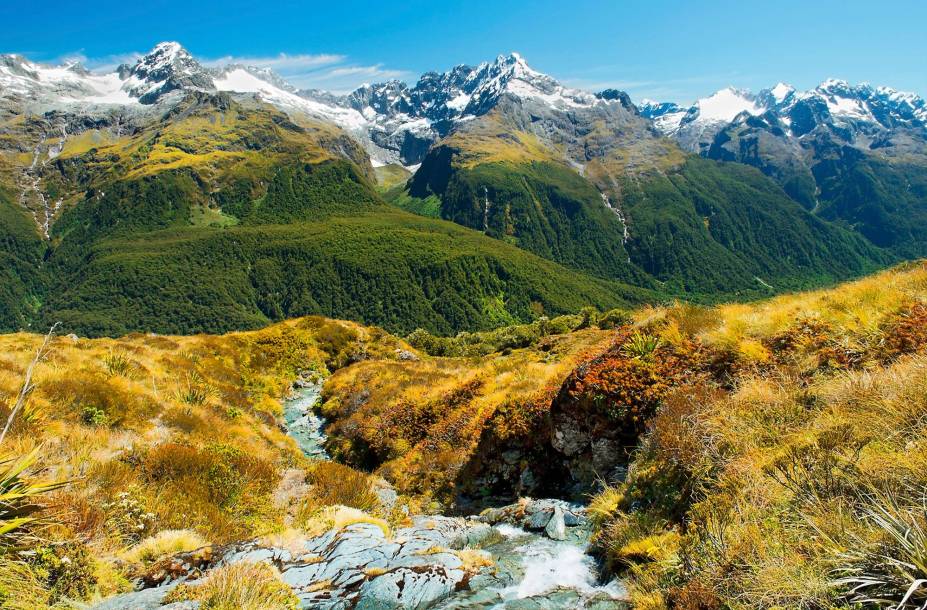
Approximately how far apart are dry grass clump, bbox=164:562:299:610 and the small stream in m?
2.11

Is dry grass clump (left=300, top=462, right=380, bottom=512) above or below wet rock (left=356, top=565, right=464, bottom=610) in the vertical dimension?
below

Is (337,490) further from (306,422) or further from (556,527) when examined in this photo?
(306,422)

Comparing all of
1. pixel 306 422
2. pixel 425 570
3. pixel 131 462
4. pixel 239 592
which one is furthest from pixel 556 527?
pixel 306 422

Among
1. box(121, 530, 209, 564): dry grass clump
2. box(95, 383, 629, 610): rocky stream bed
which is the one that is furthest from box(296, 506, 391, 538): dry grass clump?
box(121, 530, 209, 564): dry grass clump

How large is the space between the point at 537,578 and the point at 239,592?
14.9 ft

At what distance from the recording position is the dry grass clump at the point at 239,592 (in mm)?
5199

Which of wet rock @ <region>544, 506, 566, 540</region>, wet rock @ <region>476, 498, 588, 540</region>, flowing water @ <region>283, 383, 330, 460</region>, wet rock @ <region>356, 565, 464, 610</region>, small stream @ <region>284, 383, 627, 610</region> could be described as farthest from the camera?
flowing water @ <region>283, 383, 330, 460</region>

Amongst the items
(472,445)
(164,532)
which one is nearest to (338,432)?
(472,445)

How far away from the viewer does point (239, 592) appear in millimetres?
5309

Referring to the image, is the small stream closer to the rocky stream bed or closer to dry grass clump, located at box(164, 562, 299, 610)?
the rocky stream bed

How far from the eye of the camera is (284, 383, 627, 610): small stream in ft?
21.0

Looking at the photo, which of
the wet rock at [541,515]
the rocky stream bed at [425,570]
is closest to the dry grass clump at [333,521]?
the rocky stream bed at [425,570]

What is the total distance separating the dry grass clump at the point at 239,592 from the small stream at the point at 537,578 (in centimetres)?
211

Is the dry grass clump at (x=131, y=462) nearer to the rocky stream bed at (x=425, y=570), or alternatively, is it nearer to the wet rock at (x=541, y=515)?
the rocky stream bed at (x=425, y=570)
